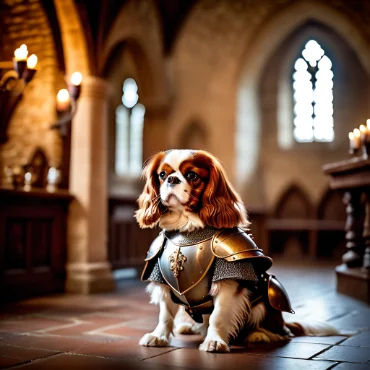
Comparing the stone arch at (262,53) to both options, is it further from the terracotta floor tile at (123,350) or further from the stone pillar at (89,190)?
the terracotta floor tile at (123,350)

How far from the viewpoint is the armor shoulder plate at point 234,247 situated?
2984 mm

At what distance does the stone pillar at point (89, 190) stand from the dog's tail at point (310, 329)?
3.14 m

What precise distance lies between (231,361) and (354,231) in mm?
3250

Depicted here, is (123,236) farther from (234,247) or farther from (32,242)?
(234,247)

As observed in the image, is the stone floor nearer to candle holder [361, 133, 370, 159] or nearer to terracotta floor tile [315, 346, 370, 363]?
terracotta floor tile [315, 346, 370, 363]

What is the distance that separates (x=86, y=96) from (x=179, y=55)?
5.06m

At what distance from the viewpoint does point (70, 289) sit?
6.26m

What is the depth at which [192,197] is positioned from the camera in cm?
303

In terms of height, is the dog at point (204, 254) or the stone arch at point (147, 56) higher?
the stone arch at point (147, 56)

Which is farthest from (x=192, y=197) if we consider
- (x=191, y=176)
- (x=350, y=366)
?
(x=350, y=366)

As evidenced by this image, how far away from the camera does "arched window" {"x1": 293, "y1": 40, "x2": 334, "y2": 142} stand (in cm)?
1253

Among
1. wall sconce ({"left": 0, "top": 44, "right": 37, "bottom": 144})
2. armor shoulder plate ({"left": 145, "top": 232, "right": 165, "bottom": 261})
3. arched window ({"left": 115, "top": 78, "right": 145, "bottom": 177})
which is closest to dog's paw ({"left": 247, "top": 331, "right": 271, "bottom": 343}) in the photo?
armor shoulder plate ({"left": 145, "top": 232, "right": 165, "bottom": 261})

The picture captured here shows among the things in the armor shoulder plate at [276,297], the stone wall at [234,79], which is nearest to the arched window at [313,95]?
the stone wall at [234,79]

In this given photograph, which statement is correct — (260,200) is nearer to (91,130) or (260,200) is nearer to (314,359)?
(91,130)
